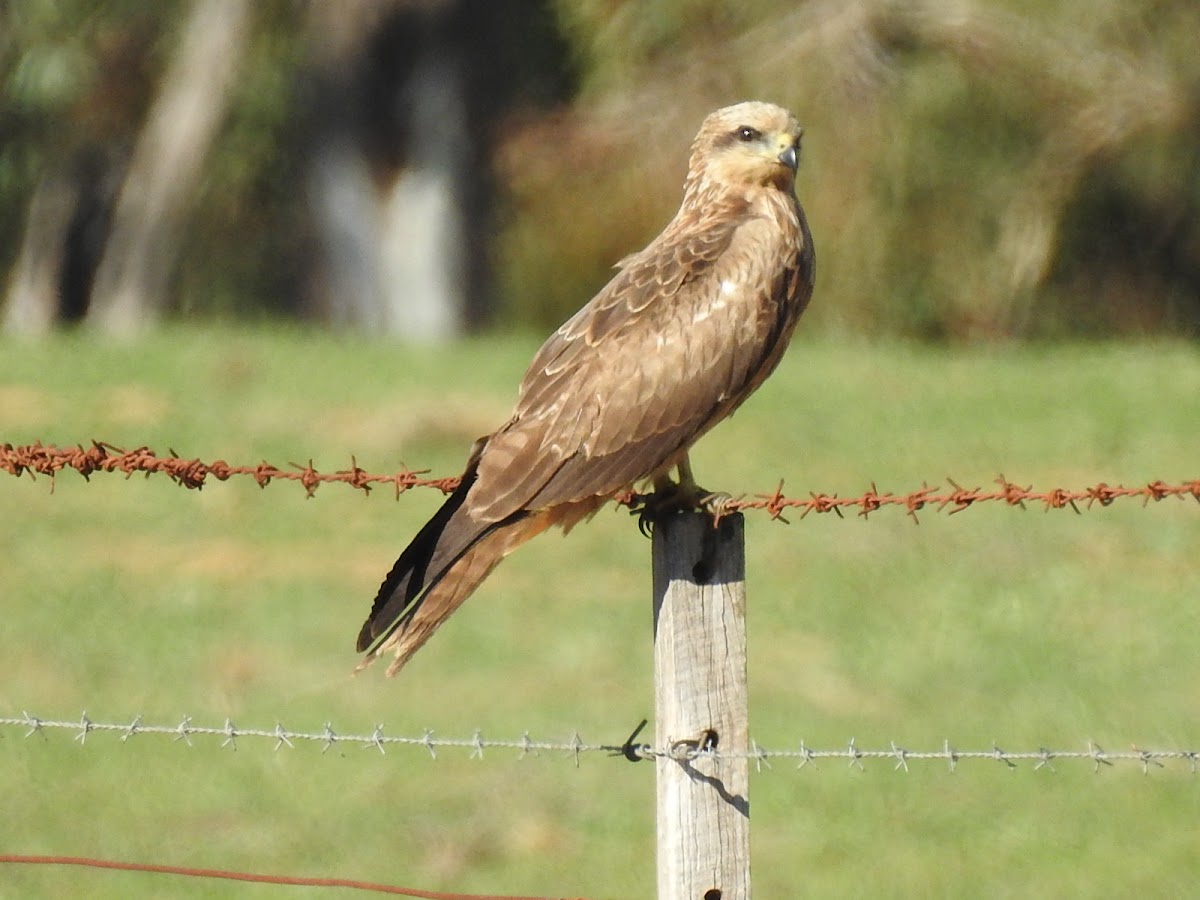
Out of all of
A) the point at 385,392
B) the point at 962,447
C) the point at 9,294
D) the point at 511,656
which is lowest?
the point at 511,656

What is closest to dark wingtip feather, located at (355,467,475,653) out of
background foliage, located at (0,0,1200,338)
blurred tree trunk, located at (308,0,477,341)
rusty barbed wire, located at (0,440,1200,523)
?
rusty barbed wire, located at (0,440,1200,523)

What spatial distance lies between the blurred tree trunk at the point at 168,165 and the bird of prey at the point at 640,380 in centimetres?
1754

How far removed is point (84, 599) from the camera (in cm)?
985

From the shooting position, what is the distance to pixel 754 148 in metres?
5.55

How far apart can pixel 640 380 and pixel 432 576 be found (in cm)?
A: 85

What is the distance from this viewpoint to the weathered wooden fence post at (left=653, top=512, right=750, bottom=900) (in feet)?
11.8

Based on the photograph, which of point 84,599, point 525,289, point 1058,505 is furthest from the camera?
point 525,289

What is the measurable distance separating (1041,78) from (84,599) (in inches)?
387

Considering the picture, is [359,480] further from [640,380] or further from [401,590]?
[640,380]

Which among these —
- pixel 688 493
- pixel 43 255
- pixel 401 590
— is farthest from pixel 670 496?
pixel 43 255

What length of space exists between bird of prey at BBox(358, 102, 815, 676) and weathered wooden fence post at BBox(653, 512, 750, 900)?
0.69 metres

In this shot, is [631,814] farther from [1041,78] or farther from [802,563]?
[1041,78]

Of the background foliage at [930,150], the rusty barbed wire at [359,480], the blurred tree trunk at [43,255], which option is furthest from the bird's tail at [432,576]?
the blurred tree trunk at [43,255]

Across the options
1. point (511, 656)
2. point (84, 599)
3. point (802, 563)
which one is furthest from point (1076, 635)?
point (84, 599)
